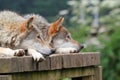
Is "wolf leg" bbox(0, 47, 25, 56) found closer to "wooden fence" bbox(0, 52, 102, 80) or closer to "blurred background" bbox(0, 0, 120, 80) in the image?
"wooden fence" bbox(0, 52, 102, 80)

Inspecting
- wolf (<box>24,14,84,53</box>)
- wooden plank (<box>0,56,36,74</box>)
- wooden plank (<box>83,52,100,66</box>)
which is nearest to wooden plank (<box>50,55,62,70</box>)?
wooden plank (<box>0,56,36,74</box>)

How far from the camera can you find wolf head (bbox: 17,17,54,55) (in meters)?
3.62

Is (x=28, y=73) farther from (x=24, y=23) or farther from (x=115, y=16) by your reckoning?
(x=115, y=16)

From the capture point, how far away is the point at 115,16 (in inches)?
524

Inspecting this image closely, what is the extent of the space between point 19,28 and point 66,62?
2.76 ft

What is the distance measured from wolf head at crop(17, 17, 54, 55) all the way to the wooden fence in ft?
1.34

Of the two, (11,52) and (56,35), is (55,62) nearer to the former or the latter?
(11,52)

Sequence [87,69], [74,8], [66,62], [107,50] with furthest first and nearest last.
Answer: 1. [74,8]
2. [107,50]
3. [87,69]
4. [66,62]

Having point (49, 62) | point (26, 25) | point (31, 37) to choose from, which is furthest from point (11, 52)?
point (31, 37)

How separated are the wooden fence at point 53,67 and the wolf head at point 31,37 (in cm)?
41

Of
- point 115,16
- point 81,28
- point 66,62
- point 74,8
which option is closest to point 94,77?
point 66,62

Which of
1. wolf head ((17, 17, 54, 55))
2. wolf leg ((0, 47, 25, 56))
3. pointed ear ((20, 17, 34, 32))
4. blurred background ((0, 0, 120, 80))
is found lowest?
wolf leg ((0, 47, 25, 56))

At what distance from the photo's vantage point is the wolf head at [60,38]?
13.1 ft

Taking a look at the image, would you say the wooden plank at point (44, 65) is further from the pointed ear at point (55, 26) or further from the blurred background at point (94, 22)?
the blurred background at point (94, 22)
